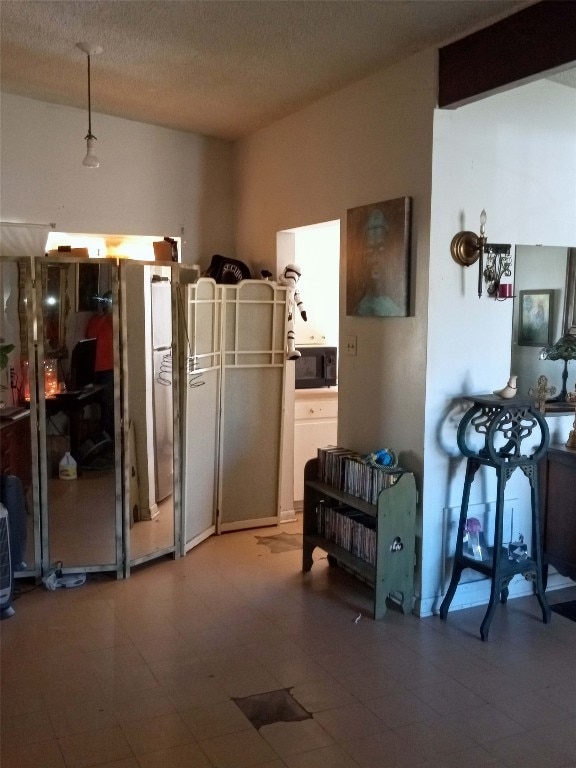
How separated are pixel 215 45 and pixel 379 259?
1261 mm

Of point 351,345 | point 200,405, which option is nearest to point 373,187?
point 351,345

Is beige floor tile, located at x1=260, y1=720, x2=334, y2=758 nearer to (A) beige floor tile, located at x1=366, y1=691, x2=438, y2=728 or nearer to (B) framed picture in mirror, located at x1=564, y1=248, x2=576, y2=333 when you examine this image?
(A) beige floor tile, located at x1=366, y1=691, x2=438, y2=728

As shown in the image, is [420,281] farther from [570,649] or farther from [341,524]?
[570,649]

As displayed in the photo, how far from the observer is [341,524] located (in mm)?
3787

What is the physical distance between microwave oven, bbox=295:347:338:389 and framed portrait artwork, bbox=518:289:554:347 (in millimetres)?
1781

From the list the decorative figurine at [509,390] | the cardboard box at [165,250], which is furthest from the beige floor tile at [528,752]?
the cardboard box at [165,250]

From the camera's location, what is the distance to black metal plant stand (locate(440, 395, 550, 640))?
3.26m

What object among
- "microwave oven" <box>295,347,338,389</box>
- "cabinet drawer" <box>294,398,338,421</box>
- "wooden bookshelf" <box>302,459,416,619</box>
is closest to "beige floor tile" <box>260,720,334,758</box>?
"wooden bookshelf" <box>302,459,416,619</box>

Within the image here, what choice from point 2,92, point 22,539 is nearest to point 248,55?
point 2,92

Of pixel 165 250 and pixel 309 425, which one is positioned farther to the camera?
pixel 309 425

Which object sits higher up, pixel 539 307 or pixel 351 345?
pixel 539 307

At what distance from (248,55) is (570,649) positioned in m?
3.09

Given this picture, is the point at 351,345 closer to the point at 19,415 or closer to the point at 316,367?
the point at 316,367

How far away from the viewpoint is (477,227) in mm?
3451
